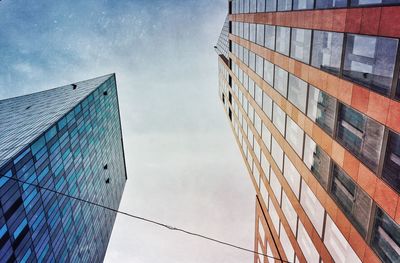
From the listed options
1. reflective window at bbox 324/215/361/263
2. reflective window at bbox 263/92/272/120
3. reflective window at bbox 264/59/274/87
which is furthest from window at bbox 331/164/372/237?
reflective window at bbox 264/59/274/87

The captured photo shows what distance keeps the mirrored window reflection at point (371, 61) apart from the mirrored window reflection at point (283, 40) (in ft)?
25.9

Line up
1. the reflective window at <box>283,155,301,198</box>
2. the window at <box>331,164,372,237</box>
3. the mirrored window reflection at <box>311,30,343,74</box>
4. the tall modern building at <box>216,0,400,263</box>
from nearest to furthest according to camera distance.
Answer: the tall modern building at <box>216,0,400,263</box> < the window at <box>331,164,372,237</box> < the mirrored window reflection at <box>311,30,343,74</box> < the reflective window at <box>283,155,301,198</box>

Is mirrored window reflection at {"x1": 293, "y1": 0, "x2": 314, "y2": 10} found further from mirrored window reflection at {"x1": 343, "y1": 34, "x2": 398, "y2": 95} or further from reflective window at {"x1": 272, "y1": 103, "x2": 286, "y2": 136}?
reflective window at {"x1": 272, "y1": 103, "x2": 286, "y2": 136}

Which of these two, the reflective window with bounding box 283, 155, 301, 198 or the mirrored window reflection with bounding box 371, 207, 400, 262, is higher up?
the mirrored window reflection with bounding box 371, 207, 400, 262

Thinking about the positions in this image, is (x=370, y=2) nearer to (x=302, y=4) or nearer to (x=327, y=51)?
(x=327, y=51)

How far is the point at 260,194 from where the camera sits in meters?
29.9

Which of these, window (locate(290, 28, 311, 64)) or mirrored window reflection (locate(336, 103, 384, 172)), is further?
window (locate(290, 28, 311, 64))

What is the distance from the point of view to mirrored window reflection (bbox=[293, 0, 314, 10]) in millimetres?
15523

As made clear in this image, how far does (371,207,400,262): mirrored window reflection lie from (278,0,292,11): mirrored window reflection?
14.1 meters

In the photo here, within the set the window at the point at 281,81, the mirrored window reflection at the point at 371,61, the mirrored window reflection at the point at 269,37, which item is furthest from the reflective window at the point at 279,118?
the mirrored window reflection at the point at 371,61

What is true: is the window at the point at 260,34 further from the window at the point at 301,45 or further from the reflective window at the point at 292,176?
the reflective window at the point at 292,176

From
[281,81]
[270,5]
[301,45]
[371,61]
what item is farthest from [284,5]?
[371,61]

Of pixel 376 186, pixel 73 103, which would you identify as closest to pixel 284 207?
pixel 376 186

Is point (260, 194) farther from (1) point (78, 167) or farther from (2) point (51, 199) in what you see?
(1) point (78, 167)
